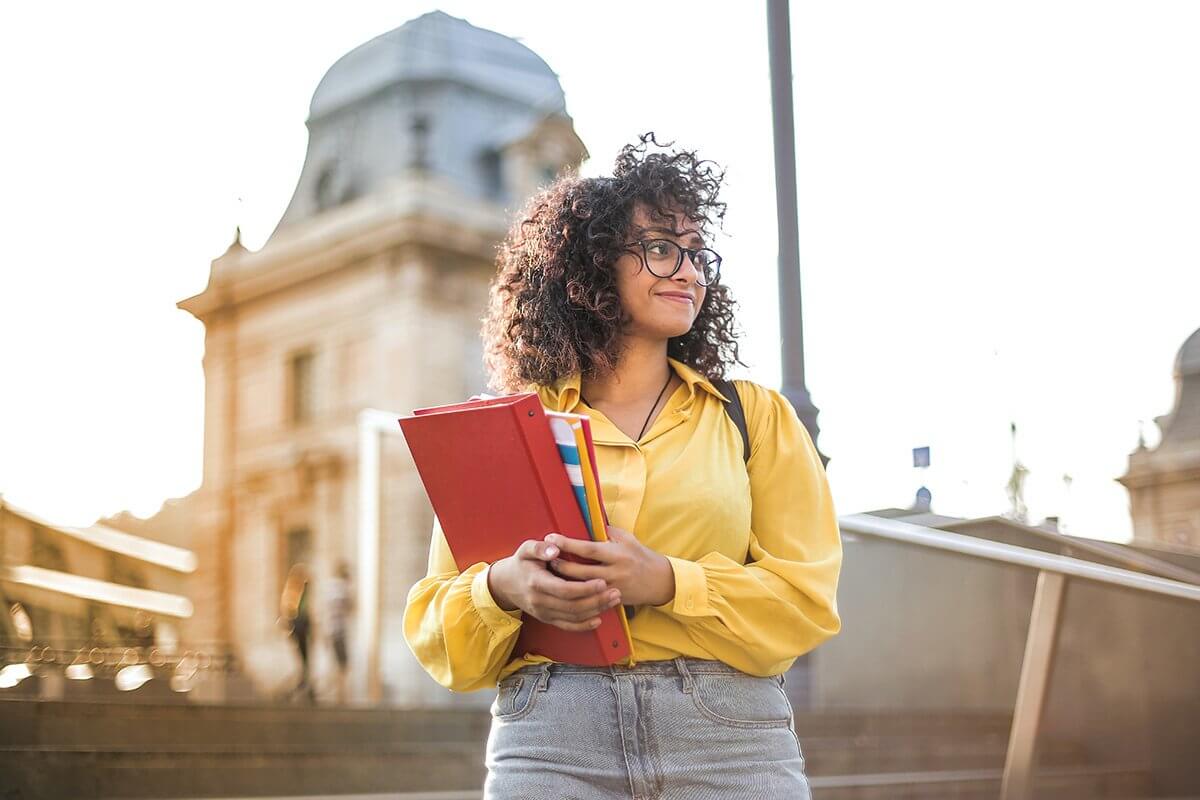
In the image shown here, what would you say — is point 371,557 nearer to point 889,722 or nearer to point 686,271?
point 889,722

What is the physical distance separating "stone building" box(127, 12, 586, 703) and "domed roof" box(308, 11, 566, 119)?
0.10ft

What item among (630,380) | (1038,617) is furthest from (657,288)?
(1038,617)

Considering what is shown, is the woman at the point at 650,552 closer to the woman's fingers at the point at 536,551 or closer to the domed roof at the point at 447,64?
the woman's fingers at the point at 536,551

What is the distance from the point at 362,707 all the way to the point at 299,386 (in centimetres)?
1476

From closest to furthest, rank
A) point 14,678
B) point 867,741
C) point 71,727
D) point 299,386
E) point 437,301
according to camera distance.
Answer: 1. point 71,727
2. point 867,741
3. point 14,678
4. point 437,301
5. point 299,386

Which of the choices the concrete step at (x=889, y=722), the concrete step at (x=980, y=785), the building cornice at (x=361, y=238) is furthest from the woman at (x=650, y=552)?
the building cornice at (x=361, y=238)

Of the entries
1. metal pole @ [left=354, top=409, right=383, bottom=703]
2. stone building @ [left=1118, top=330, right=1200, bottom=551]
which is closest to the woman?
stone building @ [left=1118, top=330, right=1200, bottom=551]

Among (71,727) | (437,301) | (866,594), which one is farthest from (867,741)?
(437,301)

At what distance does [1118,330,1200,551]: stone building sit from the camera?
4.40 meters

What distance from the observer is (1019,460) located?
19.6ft

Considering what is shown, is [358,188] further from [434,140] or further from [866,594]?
[866,594]

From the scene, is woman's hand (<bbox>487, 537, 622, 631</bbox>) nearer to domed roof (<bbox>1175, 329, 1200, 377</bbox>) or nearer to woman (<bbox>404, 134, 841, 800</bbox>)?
woman (<bbox>404, 134, 841, 800</bbox>)

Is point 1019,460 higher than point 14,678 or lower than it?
higher

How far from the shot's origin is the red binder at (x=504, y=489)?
6.41ft
